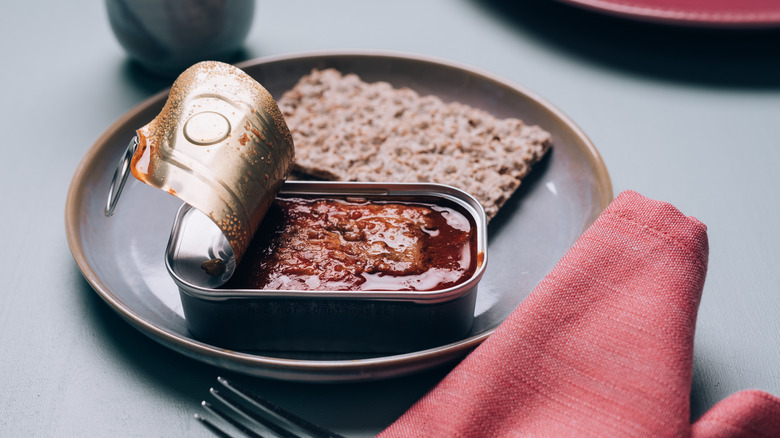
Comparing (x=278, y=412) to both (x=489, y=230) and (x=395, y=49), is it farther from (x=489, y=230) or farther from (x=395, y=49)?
(x=395, y=49)

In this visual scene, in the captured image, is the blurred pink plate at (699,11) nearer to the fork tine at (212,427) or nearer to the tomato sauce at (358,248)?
the tomato sauce at (358,248)

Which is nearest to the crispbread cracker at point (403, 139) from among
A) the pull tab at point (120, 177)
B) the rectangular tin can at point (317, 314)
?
the rectangular tin can at point (317, 314)

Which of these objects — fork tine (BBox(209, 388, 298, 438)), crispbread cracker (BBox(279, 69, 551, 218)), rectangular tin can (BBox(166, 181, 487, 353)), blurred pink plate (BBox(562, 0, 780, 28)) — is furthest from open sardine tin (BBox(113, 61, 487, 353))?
blurred pink plate (BBox(562, 0, 780, 28))

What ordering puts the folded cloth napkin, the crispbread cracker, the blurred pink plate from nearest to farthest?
the folded cloth napkin < the crispbread cracker < the blurred pink plate

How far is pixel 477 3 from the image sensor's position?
2414 millimetres

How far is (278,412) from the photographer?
114cm

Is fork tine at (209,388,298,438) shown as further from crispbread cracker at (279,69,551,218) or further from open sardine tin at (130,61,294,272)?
crispbread cracker at (279,69,551,218)

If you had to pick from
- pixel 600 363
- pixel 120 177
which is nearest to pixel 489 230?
pixel 600 363

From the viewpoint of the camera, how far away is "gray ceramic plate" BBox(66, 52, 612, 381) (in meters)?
1.19

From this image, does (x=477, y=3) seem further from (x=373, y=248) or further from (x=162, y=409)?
(x=162, y=409)

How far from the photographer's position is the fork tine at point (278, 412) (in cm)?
112

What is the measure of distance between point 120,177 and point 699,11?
1755mm

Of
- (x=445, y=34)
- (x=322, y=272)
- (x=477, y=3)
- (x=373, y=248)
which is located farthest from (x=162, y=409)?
(x=477, y=3)

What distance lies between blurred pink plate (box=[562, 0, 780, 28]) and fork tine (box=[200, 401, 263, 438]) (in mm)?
1654
